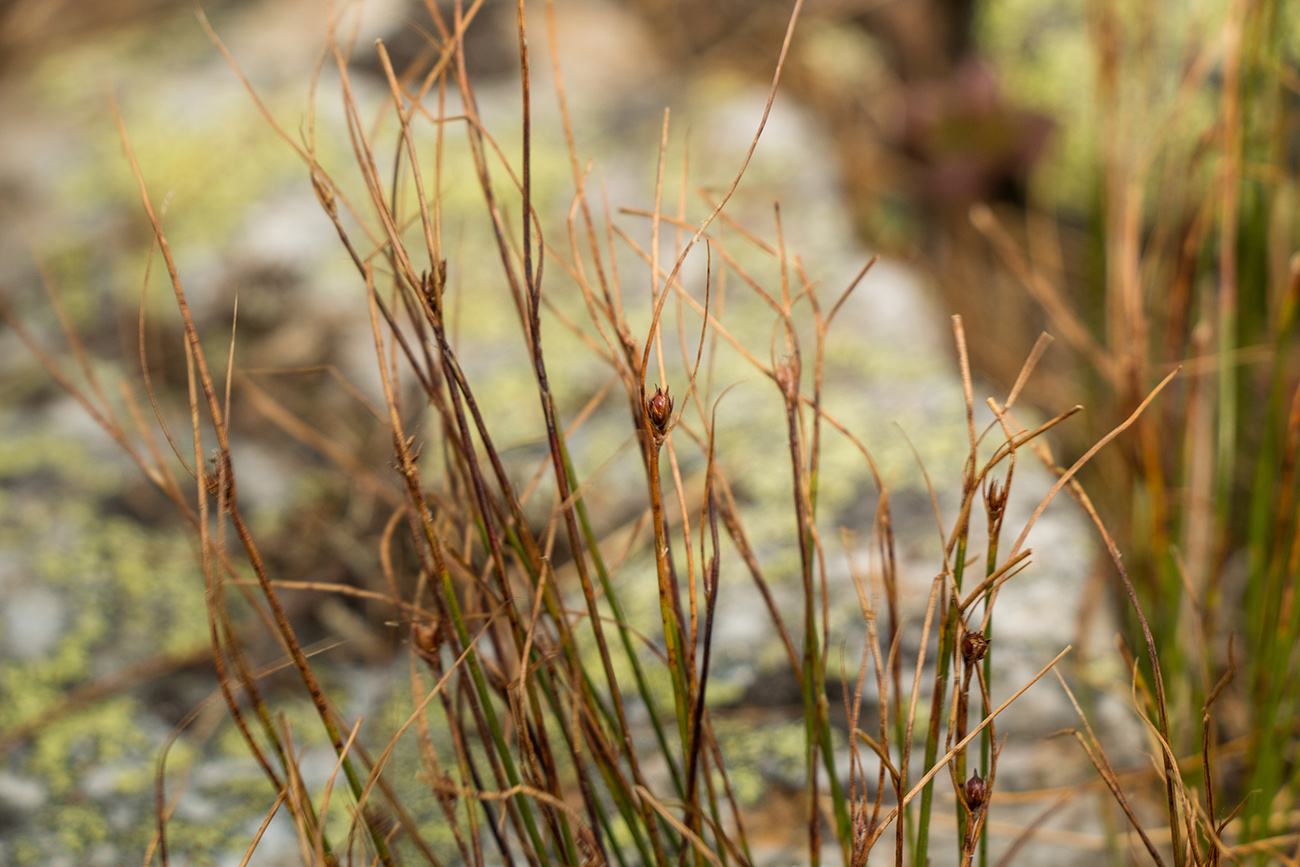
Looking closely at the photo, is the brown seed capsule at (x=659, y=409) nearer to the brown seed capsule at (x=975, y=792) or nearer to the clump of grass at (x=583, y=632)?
the clump of grass at (x=583, y=632)

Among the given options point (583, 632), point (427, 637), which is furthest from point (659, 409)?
point (583, 632)

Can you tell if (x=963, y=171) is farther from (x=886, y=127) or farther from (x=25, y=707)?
(x=25, y=707)

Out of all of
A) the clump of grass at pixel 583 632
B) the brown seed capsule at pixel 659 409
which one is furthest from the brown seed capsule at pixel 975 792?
the brown seed capsule at pixel 659 409

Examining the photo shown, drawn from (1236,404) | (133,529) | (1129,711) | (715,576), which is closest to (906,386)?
(1236,404)

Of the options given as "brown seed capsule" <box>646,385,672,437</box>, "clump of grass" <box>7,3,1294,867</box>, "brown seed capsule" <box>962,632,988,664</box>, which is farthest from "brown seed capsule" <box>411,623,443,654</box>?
"brown seed capsule" <box>962,632,988,664</box>

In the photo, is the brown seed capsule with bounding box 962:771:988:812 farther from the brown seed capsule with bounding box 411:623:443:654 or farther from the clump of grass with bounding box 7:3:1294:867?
the brown seed capsule with bounding box 411:623:443:654

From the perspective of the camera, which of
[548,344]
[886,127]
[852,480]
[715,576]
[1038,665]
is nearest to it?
[715,576]
